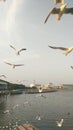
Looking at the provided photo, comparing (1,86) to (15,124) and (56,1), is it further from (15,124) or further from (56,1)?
(56,1)

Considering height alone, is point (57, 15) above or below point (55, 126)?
above

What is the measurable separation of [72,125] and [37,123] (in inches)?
367

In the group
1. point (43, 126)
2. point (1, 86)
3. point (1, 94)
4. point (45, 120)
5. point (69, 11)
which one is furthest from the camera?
point (1, 86)

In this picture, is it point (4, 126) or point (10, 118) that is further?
point (10, 118)

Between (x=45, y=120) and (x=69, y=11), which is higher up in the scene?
(x=69, y=11)

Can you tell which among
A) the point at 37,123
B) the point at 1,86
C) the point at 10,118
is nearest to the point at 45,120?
the point at 37,123

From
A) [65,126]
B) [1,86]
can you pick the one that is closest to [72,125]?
[65,126]

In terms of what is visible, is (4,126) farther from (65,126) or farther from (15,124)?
(65,126)

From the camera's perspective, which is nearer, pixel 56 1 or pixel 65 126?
pixel 56 1

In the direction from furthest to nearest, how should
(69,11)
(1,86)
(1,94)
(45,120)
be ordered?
(1,86), (1,94), (45,120), (69,11)

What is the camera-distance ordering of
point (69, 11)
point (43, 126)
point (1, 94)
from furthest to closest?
point (1, 94), point (43, 126), point (69, 11)

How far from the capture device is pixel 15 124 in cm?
7469

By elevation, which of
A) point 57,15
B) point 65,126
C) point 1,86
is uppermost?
point 1,86

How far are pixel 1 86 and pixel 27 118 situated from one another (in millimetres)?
64036
